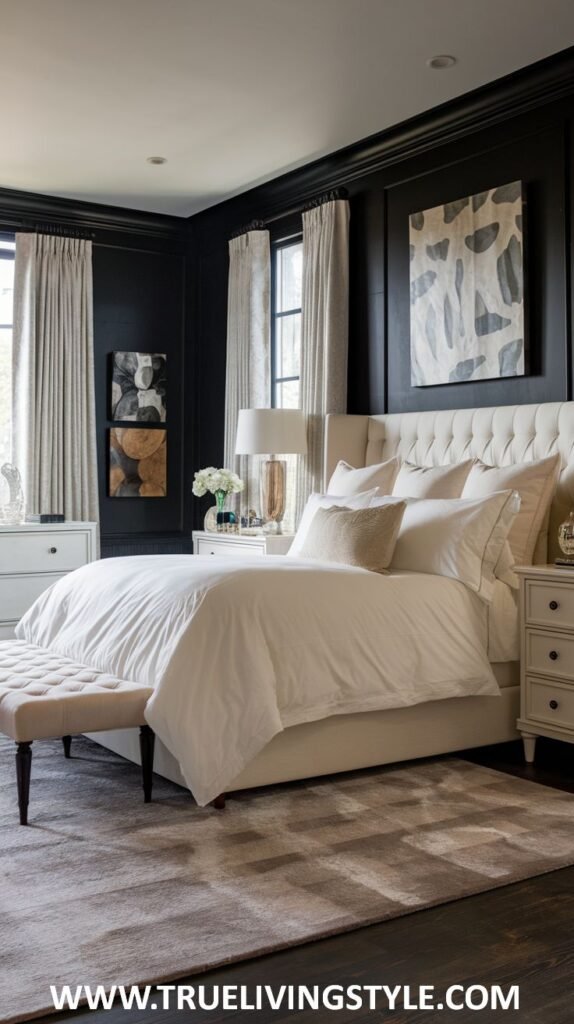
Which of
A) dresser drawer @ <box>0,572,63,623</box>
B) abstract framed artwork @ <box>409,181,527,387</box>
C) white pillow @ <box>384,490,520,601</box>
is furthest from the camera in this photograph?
dresser drawer @ <box>0,572,63,623</box>

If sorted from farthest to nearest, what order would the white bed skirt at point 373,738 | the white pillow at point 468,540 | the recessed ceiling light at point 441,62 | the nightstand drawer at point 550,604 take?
the recessed ceiling light at point 441,62, the white pillow at point 468,540, the nightstand drawer at point 550,604, the white bed skirt at point 373,738

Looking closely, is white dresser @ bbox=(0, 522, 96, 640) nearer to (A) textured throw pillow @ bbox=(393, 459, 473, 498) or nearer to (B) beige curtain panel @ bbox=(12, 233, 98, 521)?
(B) beige curtain panel @ bbox=(12, 233, 98, 521)

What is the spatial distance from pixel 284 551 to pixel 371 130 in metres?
2.30

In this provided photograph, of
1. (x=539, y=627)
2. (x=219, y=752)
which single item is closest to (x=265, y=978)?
(x=219, y=752)

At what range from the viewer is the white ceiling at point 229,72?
4.09 m

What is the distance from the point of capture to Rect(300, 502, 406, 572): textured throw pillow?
4051 millimetres

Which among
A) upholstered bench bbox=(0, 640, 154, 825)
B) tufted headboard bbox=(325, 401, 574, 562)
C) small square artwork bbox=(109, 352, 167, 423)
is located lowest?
upholstered bench bbox=(0, 640, 154, 825)

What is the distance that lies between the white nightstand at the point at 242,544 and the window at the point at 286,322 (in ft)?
3.44

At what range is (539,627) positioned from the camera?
392 centimetres

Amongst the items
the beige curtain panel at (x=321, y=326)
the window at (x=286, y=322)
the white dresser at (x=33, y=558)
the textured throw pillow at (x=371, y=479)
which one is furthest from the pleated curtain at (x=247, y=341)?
the textured throw pillow at (x=371, y=479)

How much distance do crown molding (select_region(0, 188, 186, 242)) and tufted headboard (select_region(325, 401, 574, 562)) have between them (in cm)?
249

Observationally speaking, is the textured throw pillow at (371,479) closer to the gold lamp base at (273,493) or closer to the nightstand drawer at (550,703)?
the gold lamp base at (273,493)

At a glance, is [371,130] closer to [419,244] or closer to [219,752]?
[419,244]

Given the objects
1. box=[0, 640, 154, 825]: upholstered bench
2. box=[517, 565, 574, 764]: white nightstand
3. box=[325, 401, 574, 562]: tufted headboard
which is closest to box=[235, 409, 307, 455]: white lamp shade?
box=[325, 401, 574, 562]: tufted headboard
